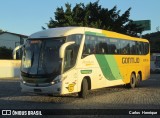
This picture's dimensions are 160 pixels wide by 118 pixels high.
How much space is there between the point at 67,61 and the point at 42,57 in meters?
1.12

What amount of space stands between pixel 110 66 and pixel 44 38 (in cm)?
551

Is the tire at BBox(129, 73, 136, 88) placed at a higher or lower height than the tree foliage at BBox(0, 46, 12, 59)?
lower

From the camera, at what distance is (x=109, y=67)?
893 inches

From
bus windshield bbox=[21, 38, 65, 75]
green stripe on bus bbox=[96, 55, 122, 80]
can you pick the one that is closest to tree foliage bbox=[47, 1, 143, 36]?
green stripe on bus bbox=[96, 55, 122, 80]

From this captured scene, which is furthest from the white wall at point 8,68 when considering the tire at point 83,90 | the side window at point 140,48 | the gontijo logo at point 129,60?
the tire at point 83,90

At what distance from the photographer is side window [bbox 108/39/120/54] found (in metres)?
22.9

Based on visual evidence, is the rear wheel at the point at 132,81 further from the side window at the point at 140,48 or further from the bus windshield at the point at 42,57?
the bus windshield at the point at 42,57

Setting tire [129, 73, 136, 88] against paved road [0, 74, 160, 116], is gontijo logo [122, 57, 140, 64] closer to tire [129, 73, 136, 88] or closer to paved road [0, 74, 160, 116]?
tire [129, 73, 136, 88]

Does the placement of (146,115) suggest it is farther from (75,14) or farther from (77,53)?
(75,14)

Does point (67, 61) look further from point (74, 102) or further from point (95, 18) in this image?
point (95, 18)

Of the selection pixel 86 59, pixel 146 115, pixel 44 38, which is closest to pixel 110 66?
pixel 86 59

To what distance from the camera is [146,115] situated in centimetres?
1228

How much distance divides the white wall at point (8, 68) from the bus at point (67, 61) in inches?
865

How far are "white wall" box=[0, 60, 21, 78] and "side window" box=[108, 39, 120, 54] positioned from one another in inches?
828
